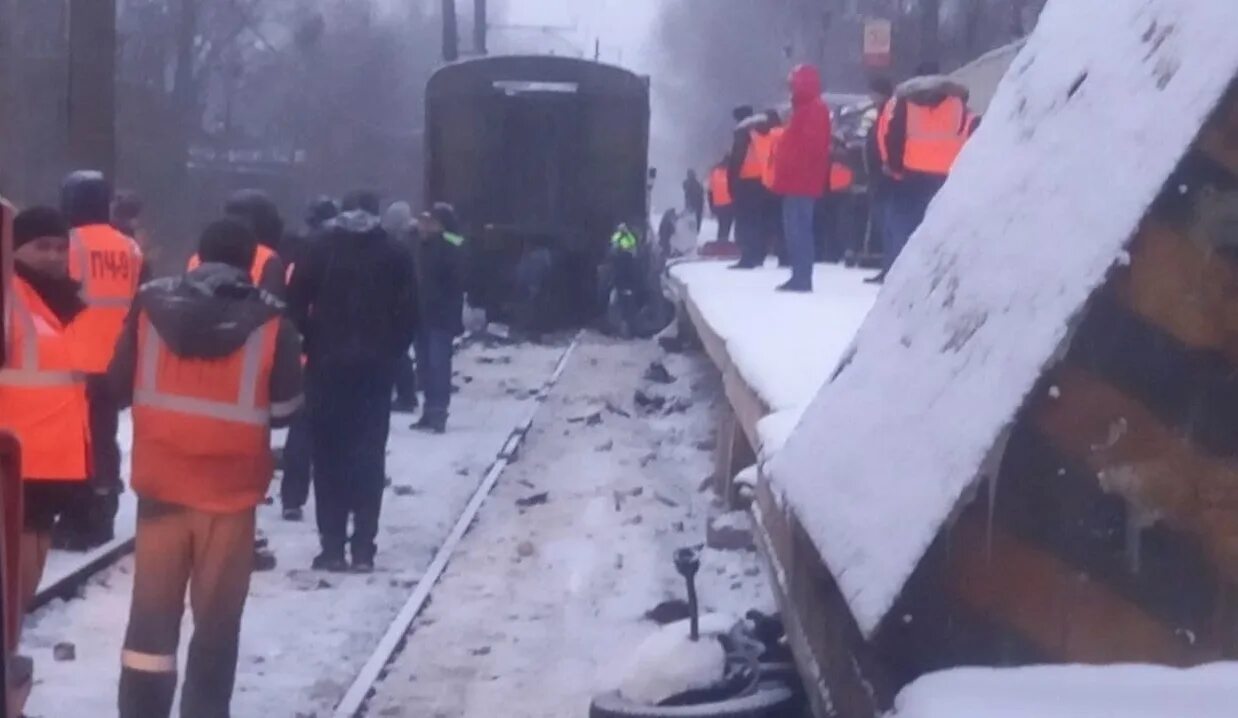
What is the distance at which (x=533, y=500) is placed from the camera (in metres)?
13.5

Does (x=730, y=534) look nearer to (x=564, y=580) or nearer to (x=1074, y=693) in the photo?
(x=564, y=580)

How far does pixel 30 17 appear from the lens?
139ft

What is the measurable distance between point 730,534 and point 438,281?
629 centimetres

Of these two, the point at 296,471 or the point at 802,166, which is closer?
the point at 296,471

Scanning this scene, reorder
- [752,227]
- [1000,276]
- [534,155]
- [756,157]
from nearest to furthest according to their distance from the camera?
[1000,276], [756,157], [752,227], [534,155]

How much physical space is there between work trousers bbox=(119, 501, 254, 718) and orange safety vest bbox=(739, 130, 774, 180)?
11891mm

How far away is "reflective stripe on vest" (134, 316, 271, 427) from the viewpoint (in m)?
6.58

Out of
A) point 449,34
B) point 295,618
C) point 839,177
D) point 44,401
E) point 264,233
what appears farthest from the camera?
point 449,34

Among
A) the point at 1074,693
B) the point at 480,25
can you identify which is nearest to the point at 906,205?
the point at 1074,693

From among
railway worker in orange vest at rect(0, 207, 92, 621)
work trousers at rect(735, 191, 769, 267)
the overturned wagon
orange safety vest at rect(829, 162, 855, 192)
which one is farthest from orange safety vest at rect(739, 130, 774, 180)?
the overturned wagon

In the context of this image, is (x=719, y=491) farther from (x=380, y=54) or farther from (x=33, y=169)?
(x=380, y=54)

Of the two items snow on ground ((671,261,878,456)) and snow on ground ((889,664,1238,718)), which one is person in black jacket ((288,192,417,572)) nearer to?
snow on ground ((671,261,878,456))

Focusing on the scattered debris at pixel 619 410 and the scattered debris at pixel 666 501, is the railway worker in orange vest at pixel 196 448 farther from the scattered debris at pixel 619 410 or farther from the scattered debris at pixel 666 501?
the scattered debris at pixel 619 410

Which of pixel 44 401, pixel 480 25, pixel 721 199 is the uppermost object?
pixel 480 25
